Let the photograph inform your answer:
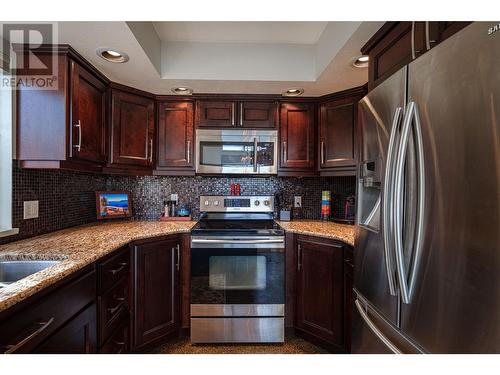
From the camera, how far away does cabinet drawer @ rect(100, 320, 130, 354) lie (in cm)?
Answer: 140

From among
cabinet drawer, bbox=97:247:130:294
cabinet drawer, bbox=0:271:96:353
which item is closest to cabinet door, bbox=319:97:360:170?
cabinet drawer, bbox=97:247:130:294

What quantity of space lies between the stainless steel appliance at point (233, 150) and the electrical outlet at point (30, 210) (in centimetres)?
119

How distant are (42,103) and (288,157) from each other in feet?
6.15

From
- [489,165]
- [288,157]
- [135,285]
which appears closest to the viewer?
[489,165]

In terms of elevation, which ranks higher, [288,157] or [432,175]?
[288,157]

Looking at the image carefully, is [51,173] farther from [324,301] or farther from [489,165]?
[489,165]

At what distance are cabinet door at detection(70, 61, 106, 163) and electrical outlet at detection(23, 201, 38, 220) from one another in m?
0.40

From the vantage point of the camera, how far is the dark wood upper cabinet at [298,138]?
7.79ft

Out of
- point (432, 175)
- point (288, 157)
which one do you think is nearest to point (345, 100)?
point (288, 157)

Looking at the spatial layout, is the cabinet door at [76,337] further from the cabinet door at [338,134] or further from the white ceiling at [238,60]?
the cabinet door at [338,134]

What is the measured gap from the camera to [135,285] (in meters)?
1.72

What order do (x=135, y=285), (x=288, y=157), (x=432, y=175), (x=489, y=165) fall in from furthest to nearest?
(x=288, y=157)
(x=135, y=285)
(x=432, y=175)
(x=489, y=165)

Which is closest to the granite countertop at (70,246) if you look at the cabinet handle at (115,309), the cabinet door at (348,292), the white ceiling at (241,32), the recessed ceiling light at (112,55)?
the cabinet door at (348,292)

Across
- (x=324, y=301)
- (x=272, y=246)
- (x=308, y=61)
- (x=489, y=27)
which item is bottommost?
(x=324, y=301)
